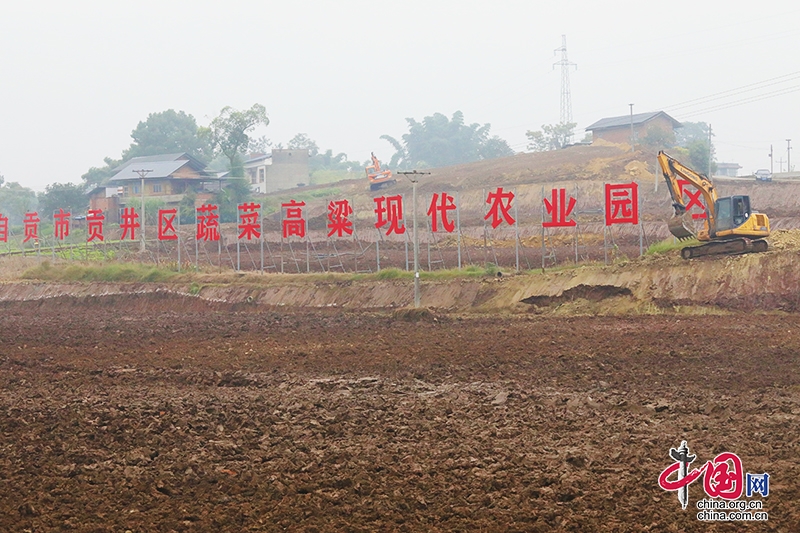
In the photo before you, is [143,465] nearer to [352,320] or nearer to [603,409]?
[603,409]

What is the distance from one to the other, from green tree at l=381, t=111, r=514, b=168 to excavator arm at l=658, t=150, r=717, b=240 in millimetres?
91947

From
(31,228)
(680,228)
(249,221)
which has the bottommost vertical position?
(680,228)

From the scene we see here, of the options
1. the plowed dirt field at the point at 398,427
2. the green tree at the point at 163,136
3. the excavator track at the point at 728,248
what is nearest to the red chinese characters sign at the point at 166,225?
the plowed dirt field at the point at 398,427

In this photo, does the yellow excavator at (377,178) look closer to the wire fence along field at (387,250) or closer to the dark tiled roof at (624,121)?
the wire fence along field at (387,250)

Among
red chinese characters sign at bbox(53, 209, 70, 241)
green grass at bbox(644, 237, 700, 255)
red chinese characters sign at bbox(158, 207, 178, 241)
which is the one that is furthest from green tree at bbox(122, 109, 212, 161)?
green grass at bbox(644, 237, 700, 255)

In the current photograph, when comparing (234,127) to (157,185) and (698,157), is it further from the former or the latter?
(698,157)

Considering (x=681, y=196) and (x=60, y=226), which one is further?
(x=60, y=226)

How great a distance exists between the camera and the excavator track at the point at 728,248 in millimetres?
31750

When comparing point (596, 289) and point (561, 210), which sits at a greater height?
point (561, 210)

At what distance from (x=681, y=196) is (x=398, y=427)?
21.9 metres

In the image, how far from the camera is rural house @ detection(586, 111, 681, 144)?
91.1 meters

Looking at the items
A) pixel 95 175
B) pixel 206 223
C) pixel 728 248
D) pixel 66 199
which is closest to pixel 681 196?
pixel 728 248

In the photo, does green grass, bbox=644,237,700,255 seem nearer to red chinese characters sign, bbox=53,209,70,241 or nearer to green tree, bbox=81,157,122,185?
red chinese characters sign, bbox=53,209,70,241

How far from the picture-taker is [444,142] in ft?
419
